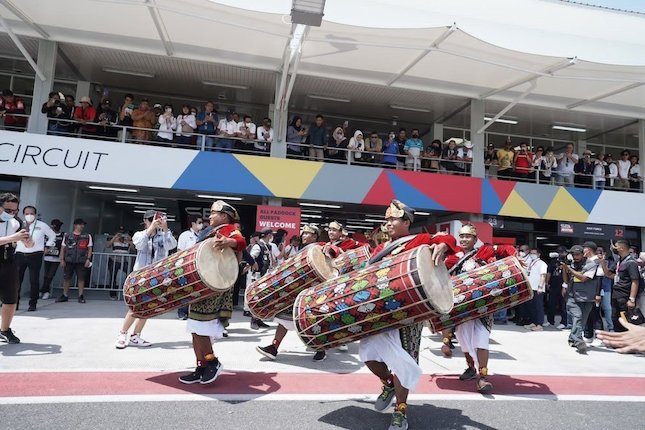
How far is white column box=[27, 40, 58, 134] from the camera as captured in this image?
33.8ft

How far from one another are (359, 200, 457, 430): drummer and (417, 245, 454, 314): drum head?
76mm

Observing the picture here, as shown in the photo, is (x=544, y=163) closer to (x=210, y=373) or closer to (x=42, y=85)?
(x=210, y=373)

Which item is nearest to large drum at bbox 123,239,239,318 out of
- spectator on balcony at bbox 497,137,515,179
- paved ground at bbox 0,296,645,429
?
paved ground at bbox 0,296,645,429

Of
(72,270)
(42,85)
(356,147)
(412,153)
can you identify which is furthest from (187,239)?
(412,153)

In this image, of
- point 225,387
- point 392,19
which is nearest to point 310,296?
point 225,387

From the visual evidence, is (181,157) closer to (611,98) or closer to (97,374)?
(97,374)

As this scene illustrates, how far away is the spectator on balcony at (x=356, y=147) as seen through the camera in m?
11.7

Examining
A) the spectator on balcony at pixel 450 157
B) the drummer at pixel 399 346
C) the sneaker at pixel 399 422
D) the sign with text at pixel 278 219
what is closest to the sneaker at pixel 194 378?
the drummer at pixel 399 346

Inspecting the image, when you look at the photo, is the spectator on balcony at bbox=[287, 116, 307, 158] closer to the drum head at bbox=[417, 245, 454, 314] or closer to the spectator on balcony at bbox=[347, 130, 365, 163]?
the spectator on balcony at bbox=[347, 130, 365, 163]

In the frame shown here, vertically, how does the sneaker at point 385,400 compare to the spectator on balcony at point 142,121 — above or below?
below

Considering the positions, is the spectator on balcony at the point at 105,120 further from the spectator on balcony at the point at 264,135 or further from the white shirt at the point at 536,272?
the white shirt at the point at 536,272

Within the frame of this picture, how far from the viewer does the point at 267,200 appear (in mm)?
11250

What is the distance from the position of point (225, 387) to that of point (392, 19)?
7604 millimetres

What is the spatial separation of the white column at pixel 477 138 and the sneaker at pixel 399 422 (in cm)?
1033
